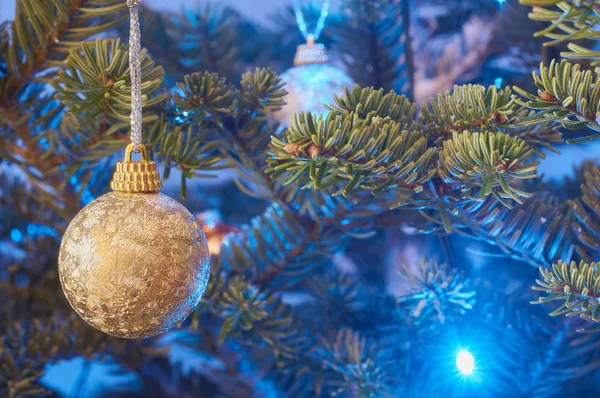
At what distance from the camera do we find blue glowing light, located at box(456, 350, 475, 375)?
0.42m

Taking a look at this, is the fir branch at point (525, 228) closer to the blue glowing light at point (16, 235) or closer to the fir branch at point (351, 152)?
the fir branch at point (351, 152)

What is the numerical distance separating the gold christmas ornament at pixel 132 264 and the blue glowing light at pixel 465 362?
8.7 inches

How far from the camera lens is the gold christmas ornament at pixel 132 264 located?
302mm

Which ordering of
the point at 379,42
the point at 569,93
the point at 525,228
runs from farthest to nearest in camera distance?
the point at 379,42
the point at 525,228
the point at 569,93

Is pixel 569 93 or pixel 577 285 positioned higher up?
pixel 569 93

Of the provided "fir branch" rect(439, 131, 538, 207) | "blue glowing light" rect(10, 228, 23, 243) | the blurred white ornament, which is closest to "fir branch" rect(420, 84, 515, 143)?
"fir branch" rect(439, 131, 538, 207)

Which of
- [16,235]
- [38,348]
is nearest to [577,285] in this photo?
[38,348]

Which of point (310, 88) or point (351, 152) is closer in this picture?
point (351, 152)

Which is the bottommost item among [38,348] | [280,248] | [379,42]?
[38,348]

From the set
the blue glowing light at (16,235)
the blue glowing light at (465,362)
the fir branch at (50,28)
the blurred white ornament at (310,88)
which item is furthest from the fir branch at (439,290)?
the blue glowing light at (16,235)

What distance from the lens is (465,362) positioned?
42cm

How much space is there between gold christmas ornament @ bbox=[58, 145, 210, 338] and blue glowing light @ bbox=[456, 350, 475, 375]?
8.7 inches

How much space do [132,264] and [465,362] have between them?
27 centimetres

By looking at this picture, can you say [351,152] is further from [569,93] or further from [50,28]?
[50,28]
